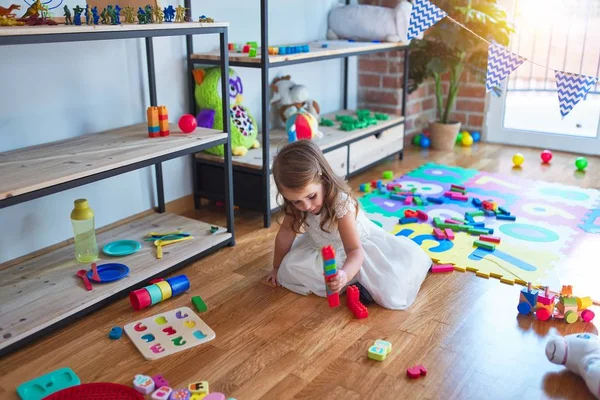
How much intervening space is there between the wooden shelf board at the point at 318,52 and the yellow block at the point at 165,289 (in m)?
1.01

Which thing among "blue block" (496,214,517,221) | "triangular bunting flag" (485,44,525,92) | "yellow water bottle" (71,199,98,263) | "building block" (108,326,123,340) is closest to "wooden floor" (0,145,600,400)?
"building block" (108,326,123,340)

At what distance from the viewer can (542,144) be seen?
13.0ft

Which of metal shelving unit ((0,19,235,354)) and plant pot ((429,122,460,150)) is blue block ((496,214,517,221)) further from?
plant pot ((429,122,460,150))

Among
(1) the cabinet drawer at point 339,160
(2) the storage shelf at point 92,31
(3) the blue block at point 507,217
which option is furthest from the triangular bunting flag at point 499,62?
(2) the storage shelf at point 92,31

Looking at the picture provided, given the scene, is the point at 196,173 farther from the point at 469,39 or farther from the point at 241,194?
the point at 469,39

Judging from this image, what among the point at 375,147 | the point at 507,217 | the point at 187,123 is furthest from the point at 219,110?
the point at 507,217

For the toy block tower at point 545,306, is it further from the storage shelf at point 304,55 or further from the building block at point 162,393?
the storage shelf at point 304,55

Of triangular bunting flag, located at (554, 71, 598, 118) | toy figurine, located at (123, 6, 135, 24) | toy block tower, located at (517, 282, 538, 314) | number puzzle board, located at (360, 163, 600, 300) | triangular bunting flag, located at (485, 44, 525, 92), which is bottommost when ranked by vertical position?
number puzzle board, located at (360, 163, 600, 300)

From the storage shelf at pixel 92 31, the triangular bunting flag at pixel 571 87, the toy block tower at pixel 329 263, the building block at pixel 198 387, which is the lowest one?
the building block at pixel 198 387

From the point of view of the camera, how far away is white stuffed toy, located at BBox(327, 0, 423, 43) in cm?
337

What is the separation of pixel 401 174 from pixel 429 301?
153 centimetres

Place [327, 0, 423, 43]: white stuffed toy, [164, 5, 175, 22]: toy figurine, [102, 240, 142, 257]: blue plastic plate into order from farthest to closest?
1. [327, 0, 423, 43]: white stuffed toy
2. [102, 240, 142, 257]: blue plastic plate
3. [164, 5, 175, 22]: toy figurine

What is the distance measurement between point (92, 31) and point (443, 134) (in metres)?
2.66

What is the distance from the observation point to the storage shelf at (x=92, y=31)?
1556mm
